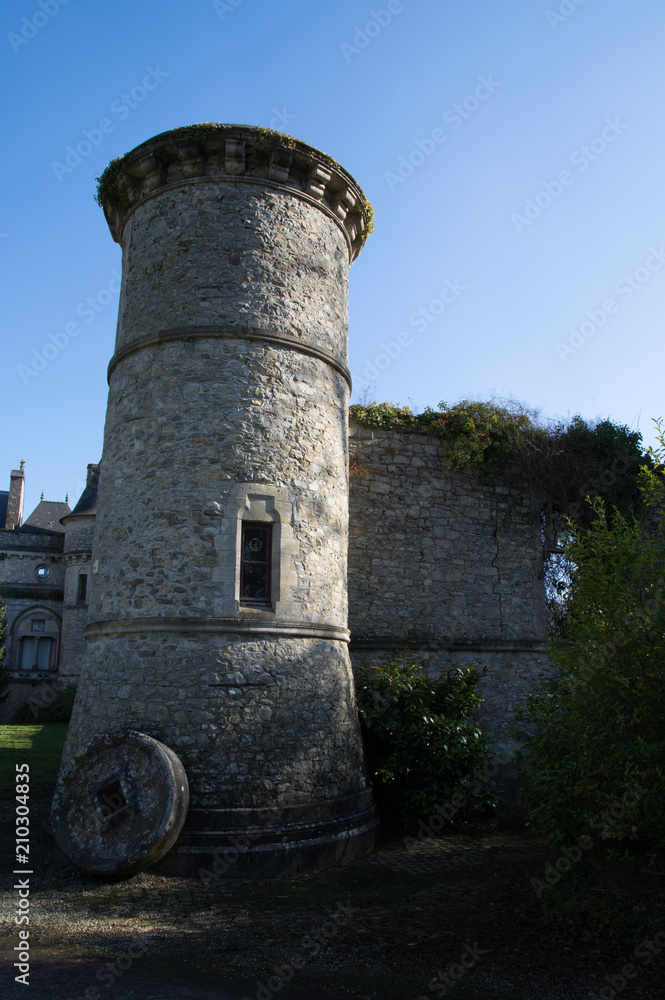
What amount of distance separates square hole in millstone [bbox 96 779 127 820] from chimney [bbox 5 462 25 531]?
29860 millimetres

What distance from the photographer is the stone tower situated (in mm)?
7020

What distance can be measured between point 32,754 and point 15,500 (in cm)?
2349

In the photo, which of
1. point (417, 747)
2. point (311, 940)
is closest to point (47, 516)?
point (417, 747)

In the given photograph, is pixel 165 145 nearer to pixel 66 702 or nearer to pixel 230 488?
pixel 230 488

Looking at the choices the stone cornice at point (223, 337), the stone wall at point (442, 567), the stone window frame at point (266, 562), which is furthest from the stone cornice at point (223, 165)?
the stone window frame at point (266, 562)

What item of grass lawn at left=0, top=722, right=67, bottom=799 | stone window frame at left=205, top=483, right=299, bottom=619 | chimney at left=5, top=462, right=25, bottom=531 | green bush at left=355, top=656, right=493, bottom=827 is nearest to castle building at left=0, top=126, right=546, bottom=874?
stone window frame at left=205, top=483, right=299, bottom=619

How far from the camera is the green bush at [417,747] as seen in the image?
848 centimetres

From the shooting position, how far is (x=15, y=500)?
34.5m

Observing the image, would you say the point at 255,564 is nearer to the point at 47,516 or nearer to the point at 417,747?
the point at 417,747

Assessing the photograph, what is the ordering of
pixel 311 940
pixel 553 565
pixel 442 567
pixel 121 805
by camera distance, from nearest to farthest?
pixel 311 940 → pixel 121 805 → pixel 442 567 → pixel 553 565

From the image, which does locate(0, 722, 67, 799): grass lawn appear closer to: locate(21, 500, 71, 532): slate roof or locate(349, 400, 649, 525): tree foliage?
locate(349, 400, 649, 525): tree foliage

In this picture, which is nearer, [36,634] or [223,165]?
[223,165]

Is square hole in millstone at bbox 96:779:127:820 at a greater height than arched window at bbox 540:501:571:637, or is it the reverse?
arched window at bbox 540:501:571:637

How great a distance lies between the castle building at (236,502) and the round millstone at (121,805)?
0.96 ft
